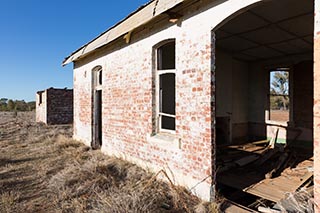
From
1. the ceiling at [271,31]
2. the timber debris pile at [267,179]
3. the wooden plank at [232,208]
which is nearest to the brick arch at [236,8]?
the ceiling at [271,31]

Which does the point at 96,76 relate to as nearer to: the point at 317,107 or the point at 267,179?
the point at 267,179

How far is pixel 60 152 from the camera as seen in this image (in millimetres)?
7961

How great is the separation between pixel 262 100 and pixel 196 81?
5715 mm

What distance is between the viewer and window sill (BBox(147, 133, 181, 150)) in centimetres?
456

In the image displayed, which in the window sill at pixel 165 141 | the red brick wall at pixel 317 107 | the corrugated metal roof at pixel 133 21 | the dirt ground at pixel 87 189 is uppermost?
the corrugated metal roof at pixel 133 21

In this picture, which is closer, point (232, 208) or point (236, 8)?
point (236, 8)

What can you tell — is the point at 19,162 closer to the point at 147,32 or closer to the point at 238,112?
the point at 147,32

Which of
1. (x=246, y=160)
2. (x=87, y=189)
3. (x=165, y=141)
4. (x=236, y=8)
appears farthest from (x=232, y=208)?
(x=236, y=8)

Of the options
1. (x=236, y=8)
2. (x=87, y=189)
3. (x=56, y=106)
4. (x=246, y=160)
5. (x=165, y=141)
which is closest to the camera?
(x=236, y=8)

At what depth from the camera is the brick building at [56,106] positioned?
16.9 meters

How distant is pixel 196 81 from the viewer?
4086 mm

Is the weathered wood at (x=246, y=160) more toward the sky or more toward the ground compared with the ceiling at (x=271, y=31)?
more toward the ground

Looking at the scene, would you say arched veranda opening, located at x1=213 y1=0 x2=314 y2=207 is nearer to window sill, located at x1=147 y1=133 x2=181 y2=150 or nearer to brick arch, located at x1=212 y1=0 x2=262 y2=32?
brick arch, located at x1=212 y1=0 x2=262 y2=32

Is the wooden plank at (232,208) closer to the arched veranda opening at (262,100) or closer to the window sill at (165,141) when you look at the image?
the arched veranda opening at (262,100)
